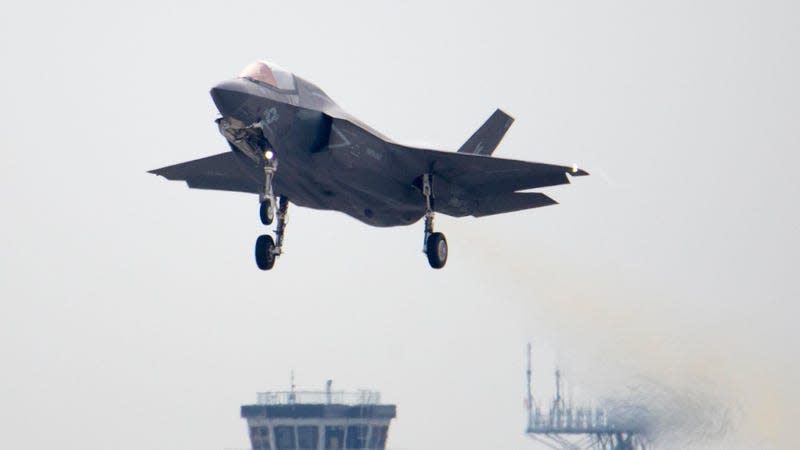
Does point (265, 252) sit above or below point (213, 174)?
below

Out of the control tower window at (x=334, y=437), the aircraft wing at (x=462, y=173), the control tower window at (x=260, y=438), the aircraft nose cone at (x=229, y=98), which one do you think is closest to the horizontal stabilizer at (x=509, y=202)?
the aircraft wing at (x=462, y=173)

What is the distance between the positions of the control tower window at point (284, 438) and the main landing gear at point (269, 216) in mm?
48210

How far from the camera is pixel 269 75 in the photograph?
129 ft

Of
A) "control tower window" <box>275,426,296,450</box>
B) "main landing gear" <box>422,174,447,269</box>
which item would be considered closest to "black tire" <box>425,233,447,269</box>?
"main landing gear" <box>422,174,447,269</box>

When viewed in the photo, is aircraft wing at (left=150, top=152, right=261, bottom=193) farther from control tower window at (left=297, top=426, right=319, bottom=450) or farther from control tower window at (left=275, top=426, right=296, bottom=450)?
control tower window at (left=275, top=426, right=296, bottom=450)

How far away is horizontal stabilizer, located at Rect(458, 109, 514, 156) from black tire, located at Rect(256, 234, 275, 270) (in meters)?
8.92

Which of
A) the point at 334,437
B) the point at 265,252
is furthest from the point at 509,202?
the point at 334,437

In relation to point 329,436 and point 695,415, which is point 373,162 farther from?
point 329,436

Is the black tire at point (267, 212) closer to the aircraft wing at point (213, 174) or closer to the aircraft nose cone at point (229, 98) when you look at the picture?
the aircraft nose cone at point (229, 98)

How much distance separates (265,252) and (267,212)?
5.99 ft

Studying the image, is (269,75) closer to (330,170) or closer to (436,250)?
(330,170)

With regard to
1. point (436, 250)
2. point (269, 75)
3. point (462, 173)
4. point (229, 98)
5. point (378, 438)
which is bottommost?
point (378, 438)

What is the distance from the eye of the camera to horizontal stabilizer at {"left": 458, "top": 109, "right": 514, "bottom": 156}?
47.6 meters

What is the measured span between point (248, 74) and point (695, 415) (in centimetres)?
2134
